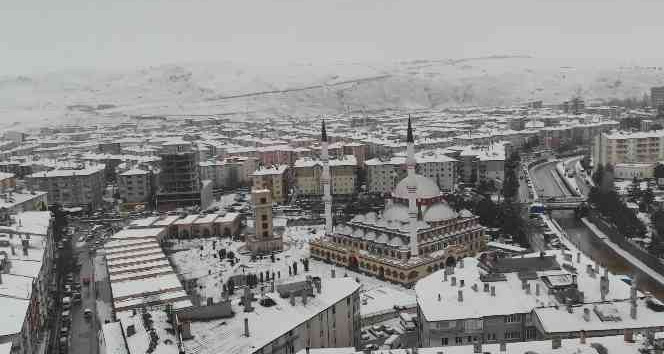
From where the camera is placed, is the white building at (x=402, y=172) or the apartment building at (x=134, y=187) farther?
the white building at (x=402, y=172)

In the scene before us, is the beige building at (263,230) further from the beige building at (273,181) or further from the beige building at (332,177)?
the beige building at (332,177)

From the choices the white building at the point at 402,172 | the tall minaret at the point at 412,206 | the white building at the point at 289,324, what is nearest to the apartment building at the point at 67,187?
the white building at the point at 402,172

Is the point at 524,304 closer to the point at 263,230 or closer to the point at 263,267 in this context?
the point at 263,267

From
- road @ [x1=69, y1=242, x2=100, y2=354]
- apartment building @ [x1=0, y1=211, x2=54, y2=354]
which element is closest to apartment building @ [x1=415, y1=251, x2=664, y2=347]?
apartment building @ [x1=0, y1=211, x2=54, y2=354]

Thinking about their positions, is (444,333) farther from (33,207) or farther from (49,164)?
(49,164)

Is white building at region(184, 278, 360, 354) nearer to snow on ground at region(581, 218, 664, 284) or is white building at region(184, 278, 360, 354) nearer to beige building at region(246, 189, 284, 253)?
beige building at region(246, 189, 284, 253)

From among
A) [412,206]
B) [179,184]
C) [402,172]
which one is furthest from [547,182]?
[179,184]
